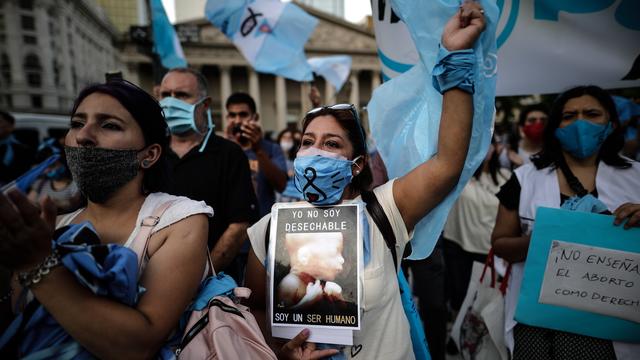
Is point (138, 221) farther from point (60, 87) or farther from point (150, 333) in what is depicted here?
point (60, 87)

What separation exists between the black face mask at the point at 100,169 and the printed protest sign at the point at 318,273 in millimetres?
622

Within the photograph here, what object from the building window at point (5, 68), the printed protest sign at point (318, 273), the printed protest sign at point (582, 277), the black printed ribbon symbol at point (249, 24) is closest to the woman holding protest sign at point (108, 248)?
the printed protest sign at point (318, 273)

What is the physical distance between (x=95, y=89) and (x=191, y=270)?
0.78 m

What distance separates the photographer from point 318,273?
1.48m

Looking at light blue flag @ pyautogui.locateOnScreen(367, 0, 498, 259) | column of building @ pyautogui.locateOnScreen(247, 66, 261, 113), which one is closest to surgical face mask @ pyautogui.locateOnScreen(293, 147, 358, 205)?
light blue flag @ pyautogui.locateOnScreen(367, 0, 498, 259)

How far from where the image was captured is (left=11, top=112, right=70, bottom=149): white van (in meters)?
8.61

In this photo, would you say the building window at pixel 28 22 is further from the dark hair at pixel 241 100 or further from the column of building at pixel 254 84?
the dark hair at pixel 241 100

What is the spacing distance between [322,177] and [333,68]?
21.9 feet

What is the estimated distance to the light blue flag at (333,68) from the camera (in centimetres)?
747

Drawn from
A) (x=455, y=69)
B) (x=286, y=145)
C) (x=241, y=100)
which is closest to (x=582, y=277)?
(x=455, y=69)

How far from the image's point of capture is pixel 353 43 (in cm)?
4525

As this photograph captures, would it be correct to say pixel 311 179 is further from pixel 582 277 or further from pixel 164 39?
pixel 164 39

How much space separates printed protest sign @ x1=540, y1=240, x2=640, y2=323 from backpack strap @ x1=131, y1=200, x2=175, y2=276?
1.79 meters

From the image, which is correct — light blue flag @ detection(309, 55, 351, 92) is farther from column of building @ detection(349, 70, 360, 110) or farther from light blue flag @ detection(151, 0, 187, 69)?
column of building @ detection(349, 70, 360, 110)
